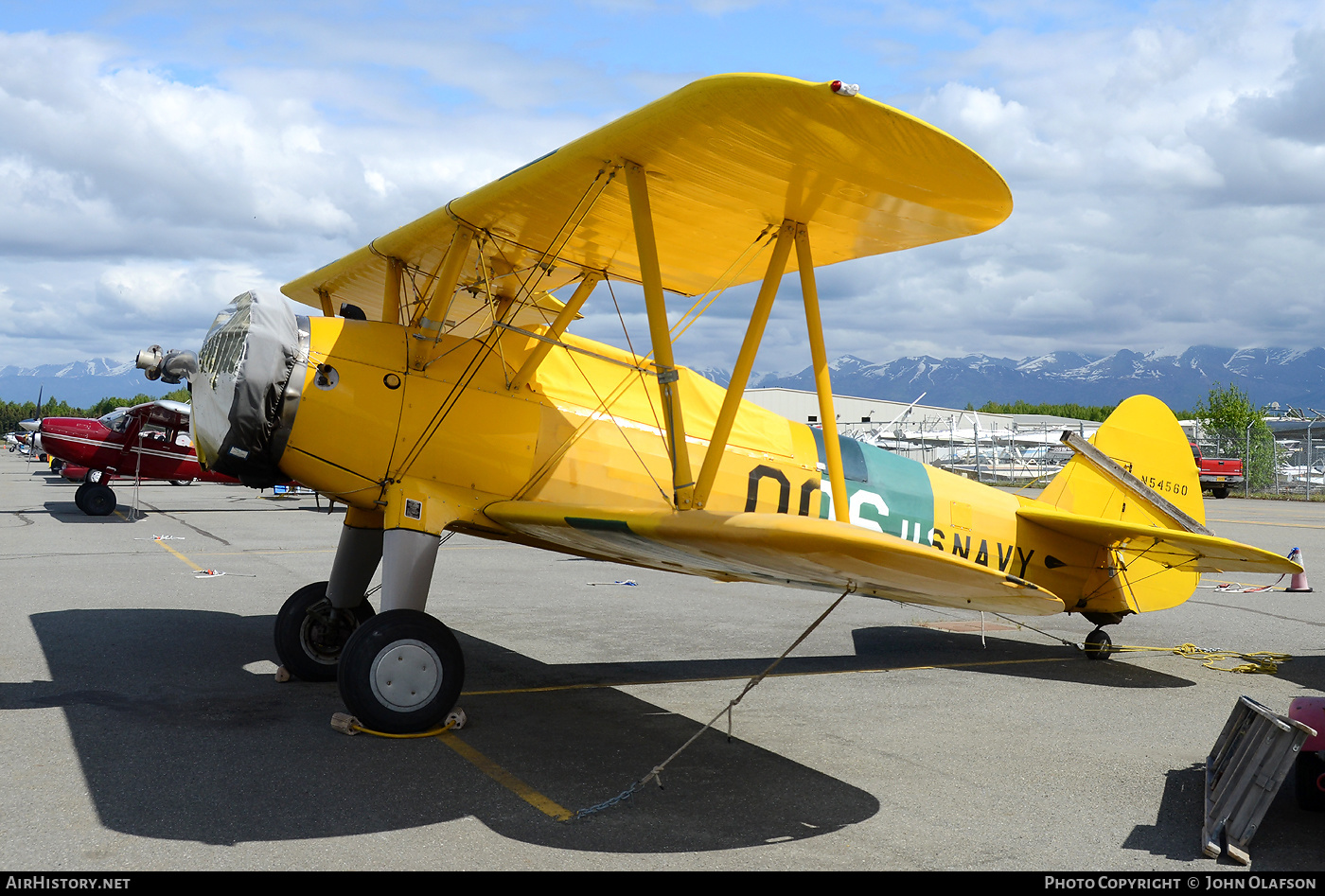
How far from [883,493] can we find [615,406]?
90.5 inches

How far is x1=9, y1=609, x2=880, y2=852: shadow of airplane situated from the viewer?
397 cm

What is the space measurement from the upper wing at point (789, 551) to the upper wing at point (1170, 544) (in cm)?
177

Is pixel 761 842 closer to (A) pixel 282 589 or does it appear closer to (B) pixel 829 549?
(B) pixel 829 549

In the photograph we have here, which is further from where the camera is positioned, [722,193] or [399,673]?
[722,193]

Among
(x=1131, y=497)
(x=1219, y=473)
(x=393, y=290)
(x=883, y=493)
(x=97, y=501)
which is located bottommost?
(x=97, y=501)

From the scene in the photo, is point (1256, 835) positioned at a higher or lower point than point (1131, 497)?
lower

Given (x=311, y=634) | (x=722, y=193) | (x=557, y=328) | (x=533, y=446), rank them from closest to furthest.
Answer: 1. (x=722, y=193)
2. (x=533, y=446)
3. (x=557, y=328)
4. (x=311, y=634)

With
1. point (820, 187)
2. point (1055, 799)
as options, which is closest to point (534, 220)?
point (820, 187)

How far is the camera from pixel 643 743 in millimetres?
5352

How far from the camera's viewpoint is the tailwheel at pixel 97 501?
67.8 ft

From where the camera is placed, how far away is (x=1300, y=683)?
23.2 feet

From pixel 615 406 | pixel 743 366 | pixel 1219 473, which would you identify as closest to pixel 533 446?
pixel 615 406

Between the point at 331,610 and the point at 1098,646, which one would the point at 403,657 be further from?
the point at 1098,646
